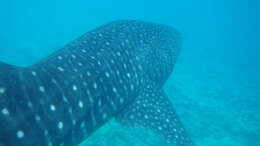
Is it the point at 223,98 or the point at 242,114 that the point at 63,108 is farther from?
the point at 223,98

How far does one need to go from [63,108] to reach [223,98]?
1456 cm

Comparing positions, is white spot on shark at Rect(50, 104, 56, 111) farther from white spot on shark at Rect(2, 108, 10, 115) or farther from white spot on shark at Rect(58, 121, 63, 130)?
white spot on shark at Rect(2, 108, 10, 115)

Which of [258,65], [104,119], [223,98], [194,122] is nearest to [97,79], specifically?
[104,119]

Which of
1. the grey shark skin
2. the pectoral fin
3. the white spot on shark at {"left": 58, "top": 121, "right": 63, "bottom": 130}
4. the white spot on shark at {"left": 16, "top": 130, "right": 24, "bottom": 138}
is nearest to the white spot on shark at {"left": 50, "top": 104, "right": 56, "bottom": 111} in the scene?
the grey shark skin

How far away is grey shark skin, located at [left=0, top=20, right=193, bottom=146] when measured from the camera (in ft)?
11.8

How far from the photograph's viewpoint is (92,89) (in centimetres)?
477

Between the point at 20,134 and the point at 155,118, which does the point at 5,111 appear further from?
the point at 155,118

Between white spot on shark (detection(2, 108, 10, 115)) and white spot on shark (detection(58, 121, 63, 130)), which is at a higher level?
white spot on shark (detection(58, 121, 63, 130))

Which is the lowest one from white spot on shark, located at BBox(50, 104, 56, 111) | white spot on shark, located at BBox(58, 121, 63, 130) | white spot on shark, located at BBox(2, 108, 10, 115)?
white spot on shark, located at BBox(2, 108, 10, 115)

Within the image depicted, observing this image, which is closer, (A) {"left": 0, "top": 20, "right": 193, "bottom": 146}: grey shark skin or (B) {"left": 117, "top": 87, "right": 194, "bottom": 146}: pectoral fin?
(A) {"left": 0, "top": 20, "right": 193, "bottom": 146}: grey shark skin

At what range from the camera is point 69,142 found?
14.4ft

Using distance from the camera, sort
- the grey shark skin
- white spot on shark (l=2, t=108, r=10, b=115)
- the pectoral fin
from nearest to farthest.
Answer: white spot on shark (l=2, t=108, r=10, b=115), the grey shark skin, the pectoral fin

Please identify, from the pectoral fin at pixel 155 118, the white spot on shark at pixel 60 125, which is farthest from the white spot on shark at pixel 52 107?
the pectoral fin at pixel 155 118

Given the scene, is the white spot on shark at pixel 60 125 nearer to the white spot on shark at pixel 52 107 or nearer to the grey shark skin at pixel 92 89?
the grey shark skin at pixel 92 89
